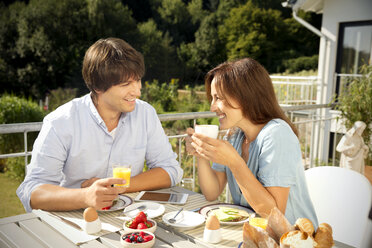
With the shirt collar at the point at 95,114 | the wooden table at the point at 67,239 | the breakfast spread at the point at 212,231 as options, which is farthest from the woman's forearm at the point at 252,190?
the shirt collar at the point at 95,114

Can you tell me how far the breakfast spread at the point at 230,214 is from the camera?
53.2 inches

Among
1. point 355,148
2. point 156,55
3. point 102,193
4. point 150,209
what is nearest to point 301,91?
point 355,148

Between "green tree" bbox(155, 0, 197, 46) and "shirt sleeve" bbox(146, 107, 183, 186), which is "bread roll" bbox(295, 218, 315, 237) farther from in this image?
"green tree" bbox(155, 0, 197, 46)

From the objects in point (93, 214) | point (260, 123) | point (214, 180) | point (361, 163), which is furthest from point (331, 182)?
point (361, 163)

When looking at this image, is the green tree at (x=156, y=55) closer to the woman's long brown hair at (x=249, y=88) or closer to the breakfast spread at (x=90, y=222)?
the woman's long brown hair at (x=249, y=88)

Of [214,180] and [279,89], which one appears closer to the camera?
[214,180]

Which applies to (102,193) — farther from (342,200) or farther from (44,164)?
(342,200)

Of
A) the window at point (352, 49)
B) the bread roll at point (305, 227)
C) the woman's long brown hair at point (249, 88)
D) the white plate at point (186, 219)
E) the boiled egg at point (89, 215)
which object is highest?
the window at point (352, 49)

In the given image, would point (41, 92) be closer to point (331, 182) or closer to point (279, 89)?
point (279, 89)

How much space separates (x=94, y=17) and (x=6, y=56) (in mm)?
5298

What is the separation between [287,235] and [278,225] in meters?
0.05

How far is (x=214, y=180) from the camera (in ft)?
5.77

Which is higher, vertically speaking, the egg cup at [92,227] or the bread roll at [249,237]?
the bread roll at [249,237]

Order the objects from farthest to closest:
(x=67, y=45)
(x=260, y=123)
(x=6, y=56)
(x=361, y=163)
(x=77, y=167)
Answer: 1. (x=67, y=45)
2. (x=6, y=56)
3. (x=361, y=163)
4. (x=77, y=167)
5. (x=260, y=123)
